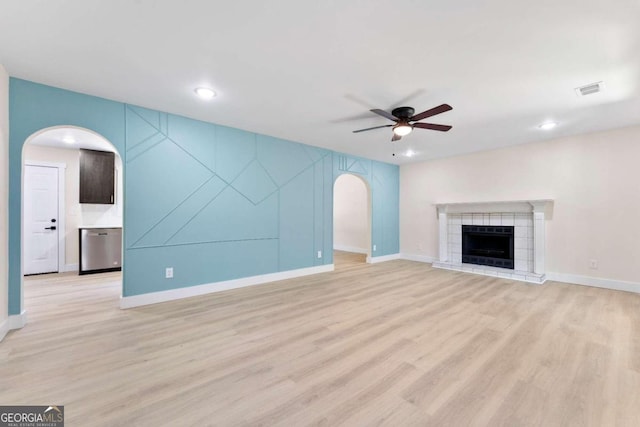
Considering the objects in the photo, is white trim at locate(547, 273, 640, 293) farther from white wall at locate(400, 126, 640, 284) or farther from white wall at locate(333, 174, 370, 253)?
white wall at locate(333, 174, 370, 253)

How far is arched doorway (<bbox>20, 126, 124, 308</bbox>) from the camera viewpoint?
500 cm

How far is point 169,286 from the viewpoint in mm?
3594

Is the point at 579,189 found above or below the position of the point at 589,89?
below

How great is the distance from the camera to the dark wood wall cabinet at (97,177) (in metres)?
5.34

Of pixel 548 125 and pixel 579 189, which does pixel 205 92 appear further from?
pixel 579 189

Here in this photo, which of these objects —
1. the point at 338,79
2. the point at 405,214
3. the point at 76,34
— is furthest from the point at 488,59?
the point at 405,214

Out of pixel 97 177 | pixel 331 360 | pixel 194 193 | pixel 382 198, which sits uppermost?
pixel 97 177

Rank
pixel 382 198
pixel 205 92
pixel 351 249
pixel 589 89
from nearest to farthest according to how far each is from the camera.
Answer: pixel 589 89
pixel 205 92
pixel 382 198
pixel 351 249

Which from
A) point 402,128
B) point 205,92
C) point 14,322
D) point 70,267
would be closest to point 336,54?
point 402,128

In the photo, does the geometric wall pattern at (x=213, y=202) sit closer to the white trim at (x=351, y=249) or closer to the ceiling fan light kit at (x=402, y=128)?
the ceiling fan light kit at (x=402, y=128)

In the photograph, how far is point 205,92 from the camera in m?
2.98

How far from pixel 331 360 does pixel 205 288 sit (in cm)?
252

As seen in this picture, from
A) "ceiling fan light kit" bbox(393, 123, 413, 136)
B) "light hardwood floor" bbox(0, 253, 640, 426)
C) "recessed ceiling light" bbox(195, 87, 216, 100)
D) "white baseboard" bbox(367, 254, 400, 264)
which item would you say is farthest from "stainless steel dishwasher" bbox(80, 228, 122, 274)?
"ceiling fan light kit" bbox(393, 123, 413, 136)

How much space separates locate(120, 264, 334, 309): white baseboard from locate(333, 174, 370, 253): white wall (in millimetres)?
3341
